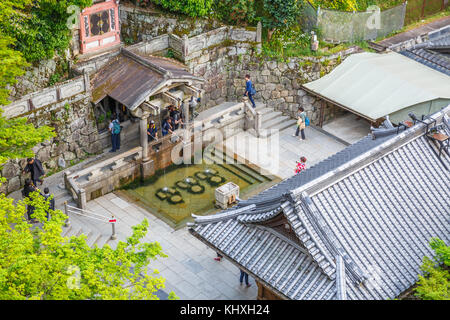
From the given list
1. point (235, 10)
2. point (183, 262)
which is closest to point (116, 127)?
point (183, 262)

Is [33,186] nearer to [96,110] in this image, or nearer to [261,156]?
[96,110]

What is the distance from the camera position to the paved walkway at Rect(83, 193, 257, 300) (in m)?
34.0

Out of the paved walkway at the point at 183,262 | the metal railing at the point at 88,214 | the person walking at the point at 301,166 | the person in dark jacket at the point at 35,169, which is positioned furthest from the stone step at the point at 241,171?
the person in dark jacket at the point at 35,169

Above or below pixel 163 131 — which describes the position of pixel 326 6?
above

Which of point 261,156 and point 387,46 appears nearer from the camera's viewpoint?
point 261,156

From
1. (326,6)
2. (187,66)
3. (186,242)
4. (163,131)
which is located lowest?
(186,242)

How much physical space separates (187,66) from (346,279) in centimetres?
2325

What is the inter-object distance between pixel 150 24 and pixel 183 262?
693 inches

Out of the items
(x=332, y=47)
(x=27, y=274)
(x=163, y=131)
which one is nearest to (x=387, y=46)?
(x=332, y=47)

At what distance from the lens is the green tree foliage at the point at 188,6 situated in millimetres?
44719

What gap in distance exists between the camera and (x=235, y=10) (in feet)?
155

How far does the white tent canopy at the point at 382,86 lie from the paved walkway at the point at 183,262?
47.3ft

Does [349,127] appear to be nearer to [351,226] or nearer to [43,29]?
[351,226]

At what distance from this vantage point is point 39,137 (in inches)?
1298
